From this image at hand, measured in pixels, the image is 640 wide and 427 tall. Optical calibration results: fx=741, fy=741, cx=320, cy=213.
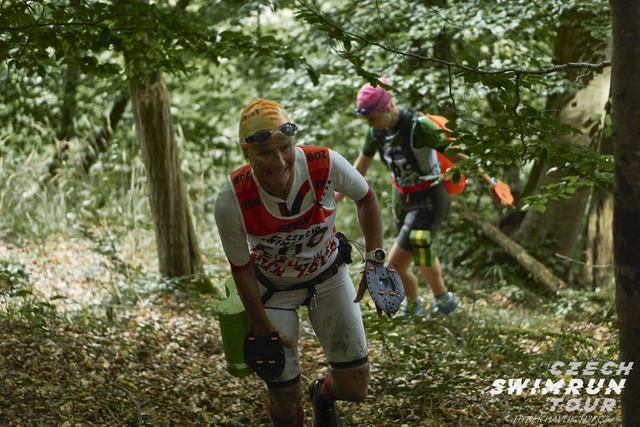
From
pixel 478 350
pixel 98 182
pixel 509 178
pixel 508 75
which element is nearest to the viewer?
pixel 508 75

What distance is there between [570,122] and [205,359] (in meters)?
5.04

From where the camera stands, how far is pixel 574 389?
4727mm

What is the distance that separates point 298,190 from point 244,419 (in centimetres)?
181

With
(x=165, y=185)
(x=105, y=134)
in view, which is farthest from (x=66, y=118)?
(x=165, y=185)

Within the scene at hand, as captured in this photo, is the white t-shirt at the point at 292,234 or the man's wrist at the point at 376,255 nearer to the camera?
the white t-shirt at the point at 292,234

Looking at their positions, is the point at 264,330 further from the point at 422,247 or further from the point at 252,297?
the point at 422,247

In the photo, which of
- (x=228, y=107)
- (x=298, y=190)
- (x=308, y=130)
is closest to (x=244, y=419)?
(x=298, y=190)

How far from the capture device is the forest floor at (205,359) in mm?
4551

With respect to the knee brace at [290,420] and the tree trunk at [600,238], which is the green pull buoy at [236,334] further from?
the tree trunk at [600,238]

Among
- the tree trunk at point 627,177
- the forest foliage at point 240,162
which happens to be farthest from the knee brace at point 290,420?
the tree trunk at point 627,177

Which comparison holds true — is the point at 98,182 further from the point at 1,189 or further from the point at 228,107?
the point at 228,107

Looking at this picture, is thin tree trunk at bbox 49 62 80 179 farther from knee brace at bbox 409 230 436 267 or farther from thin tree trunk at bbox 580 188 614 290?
thin tree trunk at bbox 580 188 614 290

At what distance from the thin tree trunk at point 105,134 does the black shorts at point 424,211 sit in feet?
15.4

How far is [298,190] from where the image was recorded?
3838 millimetres
